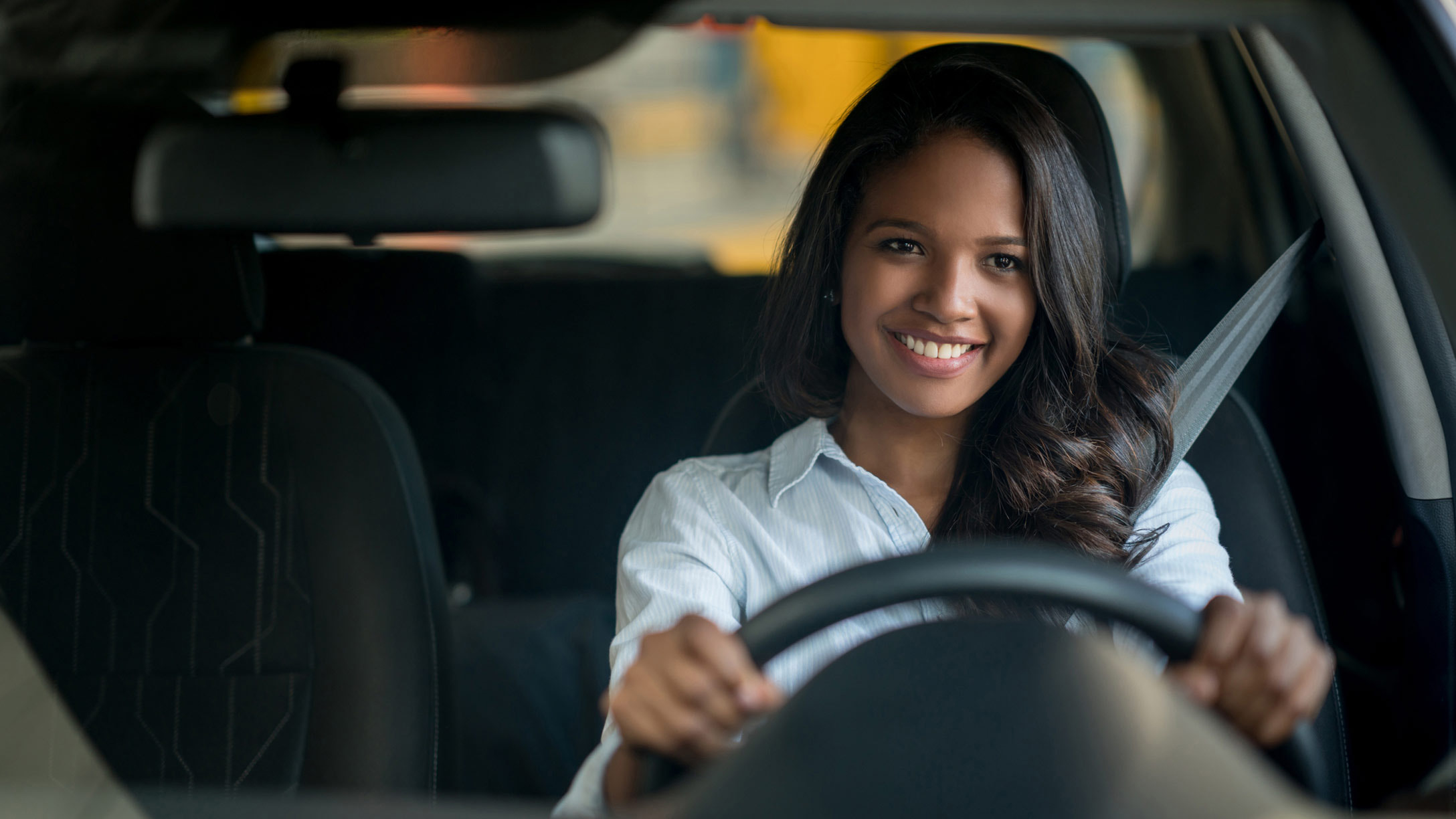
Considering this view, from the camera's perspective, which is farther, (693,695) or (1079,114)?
(1079,114)

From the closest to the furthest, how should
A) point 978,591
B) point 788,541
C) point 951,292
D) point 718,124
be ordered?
point 978,591
point 951,292
point 788,541
point 718,124

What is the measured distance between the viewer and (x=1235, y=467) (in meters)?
1.14

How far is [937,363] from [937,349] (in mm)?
13

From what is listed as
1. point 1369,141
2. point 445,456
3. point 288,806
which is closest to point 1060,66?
point 1369,141

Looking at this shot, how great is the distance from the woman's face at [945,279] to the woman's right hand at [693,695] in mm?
458

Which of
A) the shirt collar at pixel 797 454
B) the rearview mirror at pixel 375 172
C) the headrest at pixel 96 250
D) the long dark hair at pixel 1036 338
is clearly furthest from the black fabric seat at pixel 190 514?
the long dark hair at pixel 1036 338

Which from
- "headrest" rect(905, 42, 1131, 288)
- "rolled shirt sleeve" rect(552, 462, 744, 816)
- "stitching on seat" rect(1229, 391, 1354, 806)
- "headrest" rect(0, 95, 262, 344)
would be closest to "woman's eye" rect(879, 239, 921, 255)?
"headrest" rect(905, 42, 1131, 288)

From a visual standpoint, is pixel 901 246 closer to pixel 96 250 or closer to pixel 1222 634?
pixel 1222 634

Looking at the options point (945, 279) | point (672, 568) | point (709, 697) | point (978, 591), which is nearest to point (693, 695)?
point (709, 697)

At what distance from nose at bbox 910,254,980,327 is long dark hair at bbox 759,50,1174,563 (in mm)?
64

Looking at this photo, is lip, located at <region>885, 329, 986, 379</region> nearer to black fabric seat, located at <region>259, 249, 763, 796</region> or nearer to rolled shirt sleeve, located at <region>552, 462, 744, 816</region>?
rolled shirt sleeve, located at <region>552, 462, 744, 816</region>

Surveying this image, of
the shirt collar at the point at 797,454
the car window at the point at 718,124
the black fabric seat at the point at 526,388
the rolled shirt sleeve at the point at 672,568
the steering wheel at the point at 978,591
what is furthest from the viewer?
the black fabric seat at the point at 526,388

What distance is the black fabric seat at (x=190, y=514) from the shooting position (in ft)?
3.84

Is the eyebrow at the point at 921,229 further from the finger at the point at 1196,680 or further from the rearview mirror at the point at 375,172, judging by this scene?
the finger at the point at 1196,680
